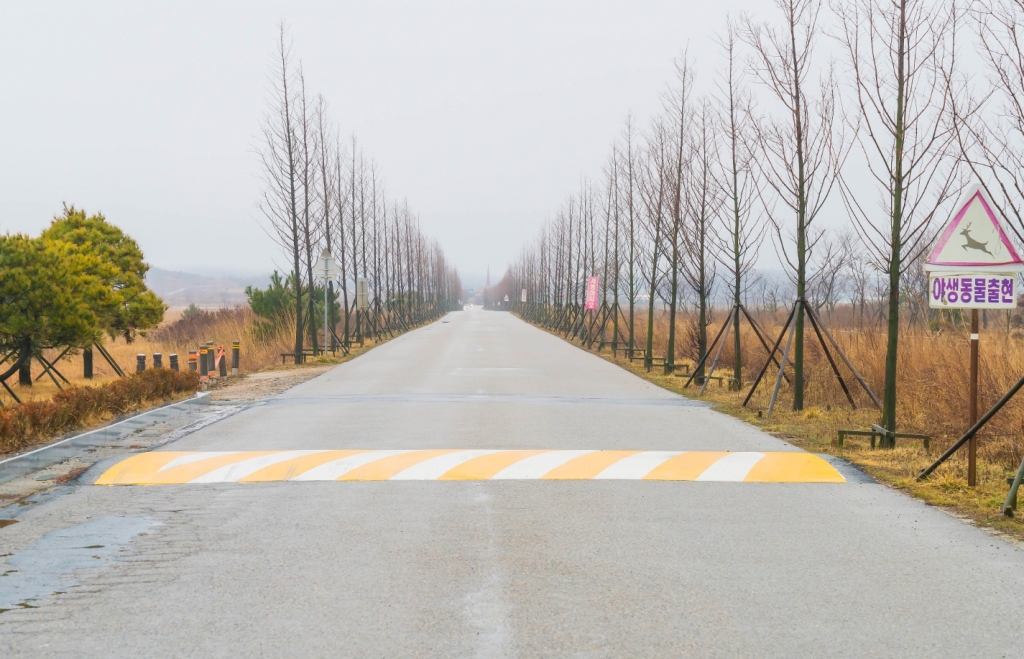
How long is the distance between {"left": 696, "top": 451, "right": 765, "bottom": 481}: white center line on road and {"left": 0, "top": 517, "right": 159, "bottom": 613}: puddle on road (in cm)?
508

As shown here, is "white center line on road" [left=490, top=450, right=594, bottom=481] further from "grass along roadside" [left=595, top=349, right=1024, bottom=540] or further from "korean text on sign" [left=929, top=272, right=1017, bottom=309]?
"korean text on sign" [left=929, top=272, right=1017, bottom=309]

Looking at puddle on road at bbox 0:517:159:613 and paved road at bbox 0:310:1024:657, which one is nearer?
paved road at bbox 0:310:1024:657

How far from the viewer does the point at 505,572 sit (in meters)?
5.39

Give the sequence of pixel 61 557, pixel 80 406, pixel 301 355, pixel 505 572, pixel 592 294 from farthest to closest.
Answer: pixel 592 294 → pixel 301 355 → pixel 80 406 → pixel 61 557 → pixel 505 572

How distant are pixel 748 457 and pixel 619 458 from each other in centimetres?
145

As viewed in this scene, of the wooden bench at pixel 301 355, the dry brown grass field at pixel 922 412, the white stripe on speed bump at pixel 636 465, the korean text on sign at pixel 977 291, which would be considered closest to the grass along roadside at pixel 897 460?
the dry brown grass field at pixel 922 412

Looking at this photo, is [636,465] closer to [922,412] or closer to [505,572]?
[505,572]

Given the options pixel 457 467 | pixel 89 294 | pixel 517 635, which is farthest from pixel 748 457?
pixel 89 294

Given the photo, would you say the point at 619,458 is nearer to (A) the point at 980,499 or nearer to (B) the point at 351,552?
(A) the point at 980,499

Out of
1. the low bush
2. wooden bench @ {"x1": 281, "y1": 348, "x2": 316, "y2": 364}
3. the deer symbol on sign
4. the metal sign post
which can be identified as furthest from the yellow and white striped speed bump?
wooden bench @ {"x1": 281, "y1": 348, "x2": 316, "y2": 364}

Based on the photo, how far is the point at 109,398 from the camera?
12.9m

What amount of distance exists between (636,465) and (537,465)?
3.37ft

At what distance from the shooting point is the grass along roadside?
7453 mm

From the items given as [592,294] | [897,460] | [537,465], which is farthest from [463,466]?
[592,294]
